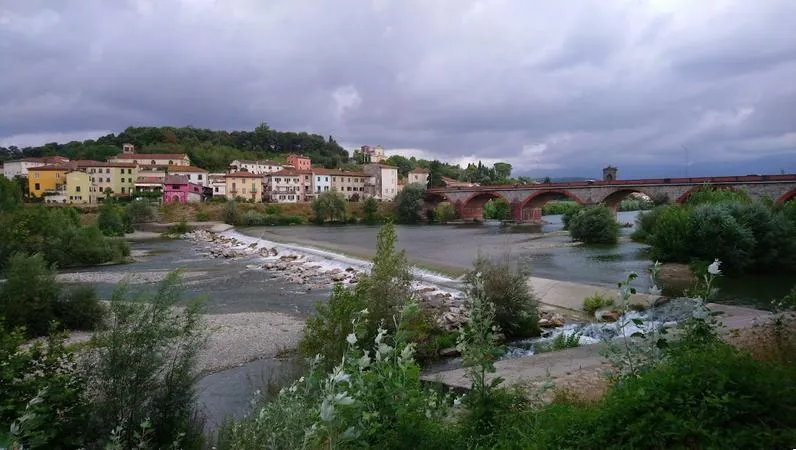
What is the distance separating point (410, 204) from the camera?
92.9 meters

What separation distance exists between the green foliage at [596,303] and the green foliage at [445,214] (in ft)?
234

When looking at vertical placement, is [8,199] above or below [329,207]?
above

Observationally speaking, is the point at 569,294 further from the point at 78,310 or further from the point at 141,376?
the point at 78,310

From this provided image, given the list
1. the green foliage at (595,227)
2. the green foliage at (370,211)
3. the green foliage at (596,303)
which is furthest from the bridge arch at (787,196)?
the green foliage at (370,211)

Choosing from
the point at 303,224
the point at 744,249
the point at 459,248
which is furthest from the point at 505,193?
the point at 744,249

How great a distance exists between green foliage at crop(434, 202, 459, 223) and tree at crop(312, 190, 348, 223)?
18271mm

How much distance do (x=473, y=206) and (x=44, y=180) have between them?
85.6 meters

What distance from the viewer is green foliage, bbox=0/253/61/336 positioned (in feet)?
56.3

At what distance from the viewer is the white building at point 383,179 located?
117 metres

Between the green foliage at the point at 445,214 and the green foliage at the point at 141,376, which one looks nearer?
the green foliage at the point at 141,376

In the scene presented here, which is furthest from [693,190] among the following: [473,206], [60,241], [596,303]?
[60,241]

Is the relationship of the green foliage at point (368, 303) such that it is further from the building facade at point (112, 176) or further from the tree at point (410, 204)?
the building facade at point (112, 176)

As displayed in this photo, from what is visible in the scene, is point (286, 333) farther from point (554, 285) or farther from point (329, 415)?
point (329, 415)

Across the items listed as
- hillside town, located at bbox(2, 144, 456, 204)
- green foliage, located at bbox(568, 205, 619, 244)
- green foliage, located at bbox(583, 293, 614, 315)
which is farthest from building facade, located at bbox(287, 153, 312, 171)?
green foliage, located at bbox(583, 293, 614, 315)
